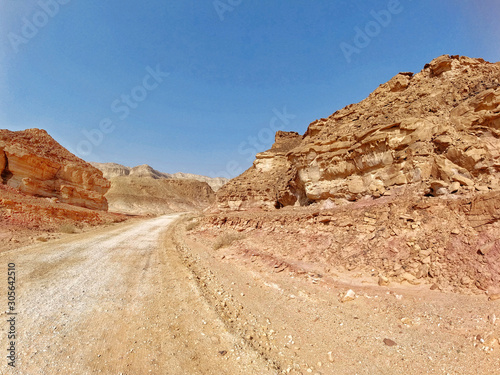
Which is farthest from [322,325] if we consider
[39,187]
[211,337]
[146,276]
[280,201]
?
[39,187]

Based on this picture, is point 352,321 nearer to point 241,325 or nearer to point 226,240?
point 241,325

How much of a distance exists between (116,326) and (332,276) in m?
5.21

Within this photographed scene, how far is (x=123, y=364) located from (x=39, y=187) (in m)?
28.8

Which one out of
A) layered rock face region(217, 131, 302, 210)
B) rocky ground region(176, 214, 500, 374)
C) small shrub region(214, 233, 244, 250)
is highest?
layered rock face region(217, 131, 302, 210)

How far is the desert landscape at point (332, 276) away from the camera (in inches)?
137

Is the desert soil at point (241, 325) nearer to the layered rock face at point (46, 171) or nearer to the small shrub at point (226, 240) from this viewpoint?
the small shrub at point (226, 240)

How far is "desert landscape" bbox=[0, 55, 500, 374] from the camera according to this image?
3.48 m

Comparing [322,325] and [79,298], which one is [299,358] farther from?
[79,298]

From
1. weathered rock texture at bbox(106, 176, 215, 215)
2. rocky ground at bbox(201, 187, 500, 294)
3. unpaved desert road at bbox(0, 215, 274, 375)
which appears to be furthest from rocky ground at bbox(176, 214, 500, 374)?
weathered rock texture at bbox(106, 176, 215, 215)

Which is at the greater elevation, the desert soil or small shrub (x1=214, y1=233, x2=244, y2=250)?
small shrub (x1=214, y1=233, x2=244, y2=250)

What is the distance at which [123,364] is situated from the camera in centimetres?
310

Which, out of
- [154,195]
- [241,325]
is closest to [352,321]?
[241,325]

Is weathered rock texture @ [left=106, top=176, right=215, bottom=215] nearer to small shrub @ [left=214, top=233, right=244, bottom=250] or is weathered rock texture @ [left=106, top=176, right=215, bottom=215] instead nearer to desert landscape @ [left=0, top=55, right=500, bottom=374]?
small shrub @ [left=214, top=233, right=244, bottom=250]

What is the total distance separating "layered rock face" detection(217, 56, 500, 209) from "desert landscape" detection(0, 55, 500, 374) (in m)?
0.08
